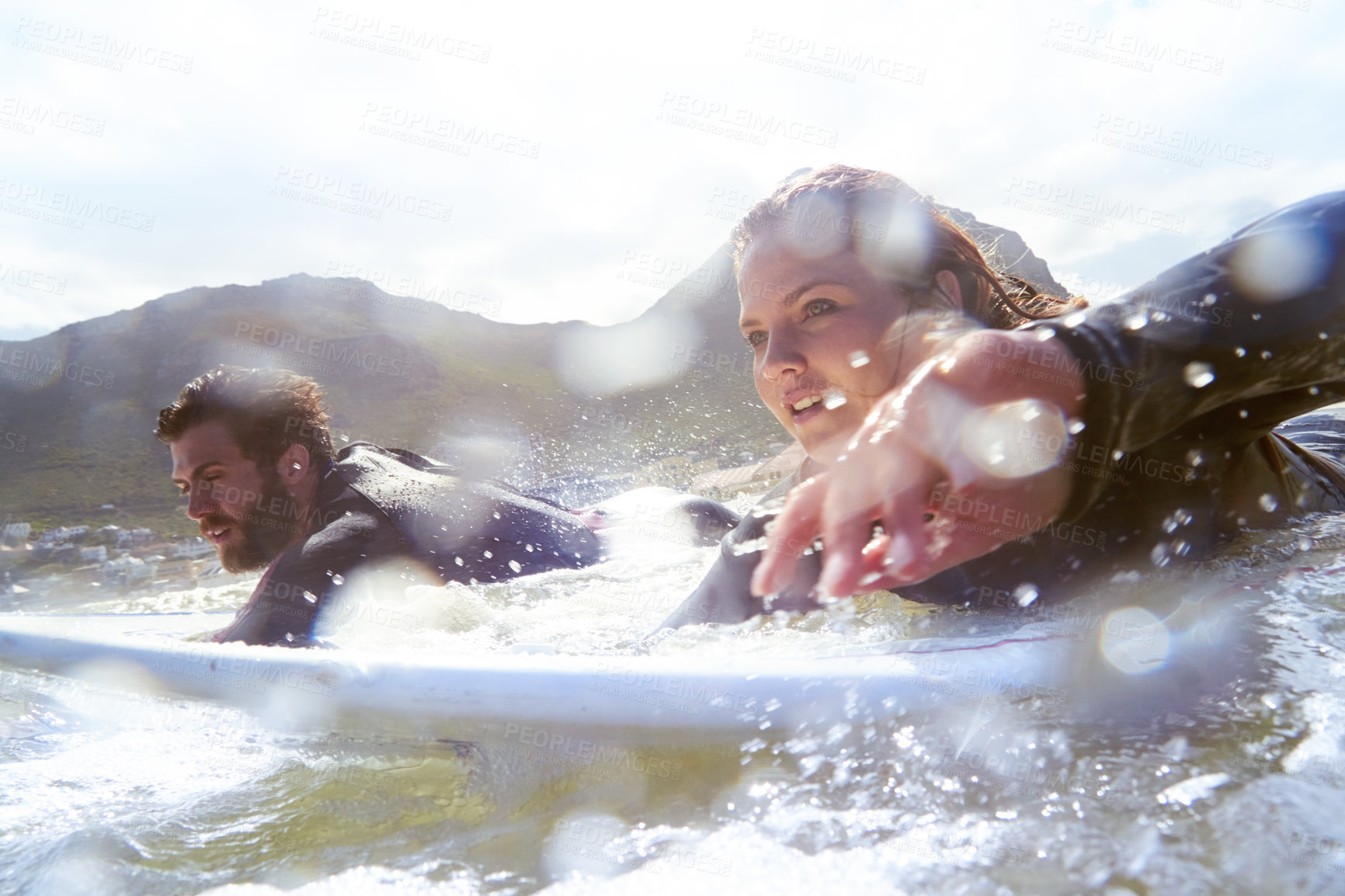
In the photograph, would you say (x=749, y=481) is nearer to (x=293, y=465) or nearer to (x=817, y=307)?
(x=293, y=465)

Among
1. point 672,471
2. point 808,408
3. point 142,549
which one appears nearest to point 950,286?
point 808,408

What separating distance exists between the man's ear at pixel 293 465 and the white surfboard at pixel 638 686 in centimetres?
199

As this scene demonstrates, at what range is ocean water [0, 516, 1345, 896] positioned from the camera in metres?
0.63

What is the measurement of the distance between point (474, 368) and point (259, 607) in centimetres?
2350

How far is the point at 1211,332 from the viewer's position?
855 mm

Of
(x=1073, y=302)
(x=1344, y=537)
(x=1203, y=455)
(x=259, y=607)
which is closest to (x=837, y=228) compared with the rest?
(x=1073, y=302)

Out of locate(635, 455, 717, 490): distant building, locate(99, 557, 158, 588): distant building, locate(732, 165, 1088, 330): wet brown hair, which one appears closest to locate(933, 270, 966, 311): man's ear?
locate(732, 165, 1088, 330): wet brown hair

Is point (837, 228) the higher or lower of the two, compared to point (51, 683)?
higher

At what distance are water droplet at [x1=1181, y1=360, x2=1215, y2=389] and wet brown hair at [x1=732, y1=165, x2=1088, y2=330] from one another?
0.84 m

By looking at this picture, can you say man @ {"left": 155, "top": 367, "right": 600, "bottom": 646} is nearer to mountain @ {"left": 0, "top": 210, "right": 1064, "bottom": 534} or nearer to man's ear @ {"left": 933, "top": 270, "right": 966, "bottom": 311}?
man's ear @ {"left": 933, "top": 270, "right": 966, "bottom": 311}

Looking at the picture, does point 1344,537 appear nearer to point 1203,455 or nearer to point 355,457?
point 1203,455

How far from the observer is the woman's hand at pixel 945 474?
0.71m

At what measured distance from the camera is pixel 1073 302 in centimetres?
155

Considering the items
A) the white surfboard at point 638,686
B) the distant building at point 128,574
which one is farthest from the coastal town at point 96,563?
the white surfboard at point 638,686
